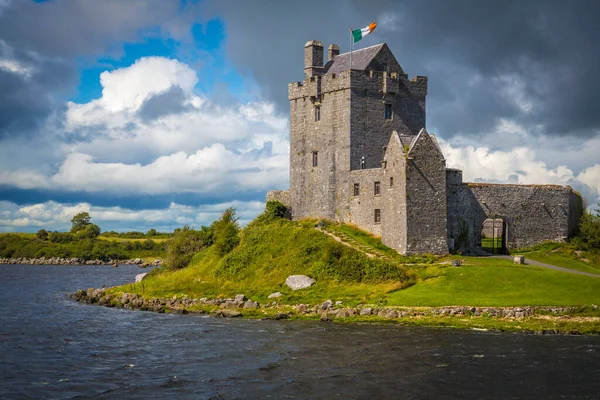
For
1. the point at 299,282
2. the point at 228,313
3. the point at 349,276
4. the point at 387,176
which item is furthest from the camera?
the point at 387,176

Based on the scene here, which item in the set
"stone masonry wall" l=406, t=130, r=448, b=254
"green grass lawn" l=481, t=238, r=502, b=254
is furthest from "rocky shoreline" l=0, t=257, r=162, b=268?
"stone masonry wall" l=406, t=130, r=448, b=254

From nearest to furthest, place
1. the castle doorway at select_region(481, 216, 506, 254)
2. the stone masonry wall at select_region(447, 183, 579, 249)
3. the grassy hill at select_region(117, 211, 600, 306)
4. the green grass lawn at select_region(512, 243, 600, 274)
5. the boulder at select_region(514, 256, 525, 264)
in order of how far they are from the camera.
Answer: the grassy hill at select_region(117, 211, 600, 306) < the boulder at select_region(514, 256, 525, 264) < the green grass lawn at select_region(512, 243, 600, 274) < the stone masonry wall at select_region(447, 183, 579, 249) < the castle doorway at select_region(481, 216, 506, 254)

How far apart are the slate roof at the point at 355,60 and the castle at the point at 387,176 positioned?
12cm

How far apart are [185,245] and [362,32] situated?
989 inches

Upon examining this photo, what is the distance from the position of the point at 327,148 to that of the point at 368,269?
15616 mm

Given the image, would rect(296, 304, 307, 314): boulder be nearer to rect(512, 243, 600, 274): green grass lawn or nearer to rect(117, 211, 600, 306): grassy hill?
rect(117, 211, 600, 306): grassy hill

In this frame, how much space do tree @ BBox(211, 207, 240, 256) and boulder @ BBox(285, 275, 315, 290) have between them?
10.8 m

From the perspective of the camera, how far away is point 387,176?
51500mm

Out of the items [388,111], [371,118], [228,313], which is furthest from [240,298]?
[388,111]

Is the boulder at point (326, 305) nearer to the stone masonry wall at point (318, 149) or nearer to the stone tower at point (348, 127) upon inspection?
the stone tower at point (348, 127)

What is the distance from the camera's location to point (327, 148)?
189ft

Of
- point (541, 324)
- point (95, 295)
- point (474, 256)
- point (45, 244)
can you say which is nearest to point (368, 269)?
point (474, 256)

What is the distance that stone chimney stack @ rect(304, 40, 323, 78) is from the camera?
197 feet

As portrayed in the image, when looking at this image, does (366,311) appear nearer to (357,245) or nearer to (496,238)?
(357,245)
